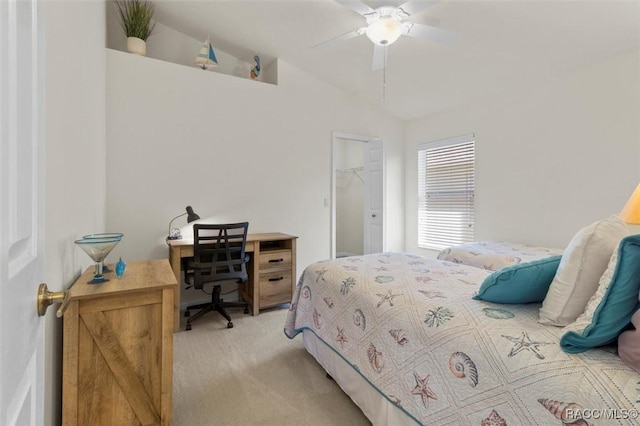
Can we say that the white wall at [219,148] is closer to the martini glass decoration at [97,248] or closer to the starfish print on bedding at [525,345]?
the martini glass decoration at [97,248]

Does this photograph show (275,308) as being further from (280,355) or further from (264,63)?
(264,63)

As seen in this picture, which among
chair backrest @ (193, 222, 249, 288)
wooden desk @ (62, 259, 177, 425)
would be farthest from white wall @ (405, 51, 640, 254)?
wooden desk @ (62, 259, 177, 425)

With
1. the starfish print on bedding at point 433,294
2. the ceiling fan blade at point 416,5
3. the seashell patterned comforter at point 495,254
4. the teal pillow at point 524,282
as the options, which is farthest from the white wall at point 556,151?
the starfish print on bedding at point 433,294

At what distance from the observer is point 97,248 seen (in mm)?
1472

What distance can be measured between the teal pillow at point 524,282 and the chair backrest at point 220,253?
216 cm

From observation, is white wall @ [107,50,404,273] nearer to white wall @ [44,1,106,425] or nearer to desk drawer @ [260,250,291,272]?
desk drawer @ [260,250,291,272]

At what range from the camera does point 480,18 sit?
2498mm

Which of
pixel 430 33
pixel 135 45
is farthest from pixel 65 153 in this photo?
pixel 430 33

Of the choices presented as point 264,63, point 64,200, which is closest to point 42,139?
point 64,200

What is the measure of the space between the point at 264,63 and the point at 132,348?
12.2ft

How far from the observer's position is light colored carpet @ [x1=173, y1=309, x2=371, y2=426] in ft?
5.28

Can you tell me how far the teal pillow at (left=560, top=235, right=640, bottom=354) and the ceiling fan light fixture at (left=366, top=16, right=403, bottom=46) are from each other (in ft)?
6.75

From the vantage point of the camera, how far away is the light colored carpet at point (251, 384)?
5.28ft

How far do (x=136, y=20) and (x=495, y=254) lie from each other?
434cm
